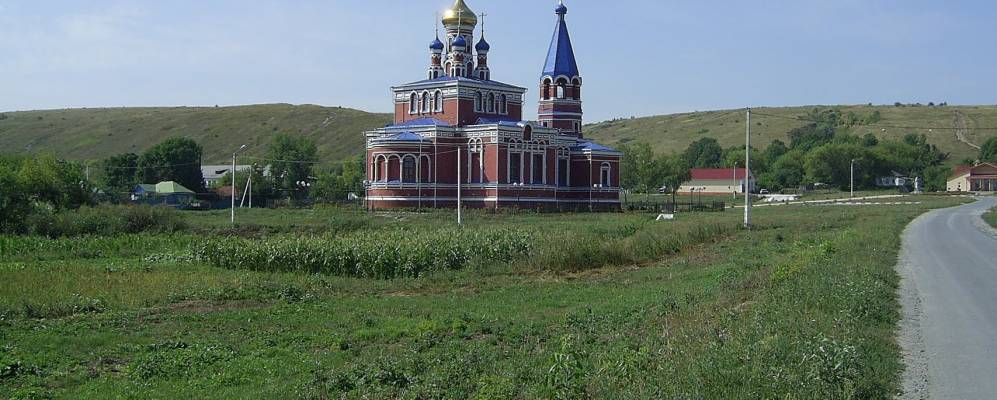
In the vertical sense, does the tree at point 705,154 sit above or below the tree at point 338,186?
above

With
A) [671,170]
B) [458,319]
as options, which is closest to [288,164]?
[671,170]

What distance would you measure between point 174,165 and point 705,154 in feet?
265

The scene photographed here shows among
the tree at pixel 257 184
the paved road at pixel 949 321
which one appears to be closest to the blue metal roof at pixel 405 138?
the tree at pixel 257 184

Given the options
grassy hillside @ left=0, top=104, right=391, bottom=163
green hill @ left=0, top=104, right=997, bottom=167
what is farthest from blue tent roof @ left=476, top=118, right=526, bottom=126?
green hill @ left=0, top=104, right=997, bottom=167

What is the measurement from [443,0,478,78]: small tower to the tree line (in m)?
27.5

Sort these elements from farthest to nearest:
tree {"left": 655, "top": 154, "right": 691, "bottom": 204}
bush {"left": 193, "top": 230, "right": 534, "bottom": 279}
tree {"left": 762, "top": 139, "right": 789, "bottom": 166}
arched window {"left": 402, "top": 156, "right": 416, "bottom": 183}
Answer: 1. tree {"left": 762, "top": 139, "right": 789, "bottom": 166}
2. tree {"left": 655, "top": 154, "right": 691, "bottom": 204}
3. arched window {"left": 402, "top": 156, "right": 416, "bottom": 183}
4. bush {"left": 193, "top": 230, "right": 534, "bottom": 279}

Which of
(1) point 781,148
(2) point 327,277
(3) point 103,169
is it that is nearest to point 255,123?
(3) point 103,169

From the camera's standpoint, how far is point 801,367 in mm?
10398

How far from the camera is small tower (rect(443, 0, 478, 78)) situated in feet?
232

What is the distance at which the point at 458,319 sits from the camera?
19219 millimetres

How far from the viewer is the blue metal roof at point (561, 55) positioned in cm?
7431

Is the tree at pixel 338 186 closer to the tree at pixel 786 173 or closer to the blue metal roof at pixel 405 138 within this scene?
the blue metal roof at pixel 405 138

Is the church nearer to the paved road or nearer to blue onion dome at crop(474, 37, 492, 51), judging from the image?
blue onion dome at crop(474, 37, 492, 51)

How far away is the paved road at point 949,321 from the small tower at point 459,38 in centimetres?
4459
